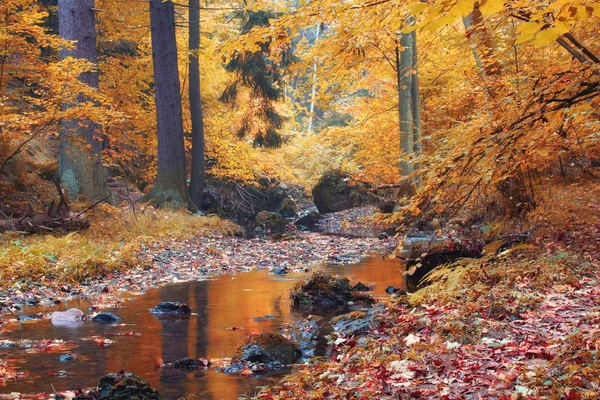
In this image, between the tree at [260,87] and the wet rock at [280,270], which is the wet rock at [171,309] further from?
the tree at [260,87]

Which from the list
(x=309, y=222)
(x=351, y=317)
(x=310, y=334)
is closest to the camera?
(x=310, y=334)

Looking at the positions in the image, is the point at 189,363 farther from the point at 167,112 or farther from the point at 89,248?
the point at 167,112

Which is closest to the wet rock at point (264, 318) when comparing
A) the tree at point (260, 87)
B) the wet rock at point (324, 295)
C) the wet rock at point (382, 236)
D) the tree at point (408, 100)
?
the wet rock at point (324, 295)

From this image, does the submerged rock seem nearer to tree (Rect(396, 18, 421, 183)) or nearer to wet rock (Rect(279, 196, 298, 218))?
tree (Rect(396, 18, 421, 183))

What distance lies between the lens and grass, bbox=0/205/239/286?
956 cm

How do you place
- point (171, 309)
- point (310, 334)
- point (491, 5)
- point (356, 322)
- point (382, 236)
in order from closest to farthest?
point (491, 5)
point (310, 334)
point (356, 322)
point (171, 309)
point (382, 236)

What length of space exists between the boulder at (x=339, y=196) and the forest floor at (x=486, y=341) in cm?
1995

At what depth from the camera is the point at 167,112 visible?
18000mm

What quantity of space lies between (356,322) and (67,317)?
12.3ft

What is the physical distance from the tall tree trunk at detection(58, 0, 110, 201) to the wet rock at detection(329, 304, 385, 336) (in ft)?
29.3

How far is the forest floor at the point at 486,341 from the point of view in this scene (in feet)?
12.5

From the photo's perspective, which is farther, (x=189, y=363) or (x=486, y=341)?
(x=189, y=363)

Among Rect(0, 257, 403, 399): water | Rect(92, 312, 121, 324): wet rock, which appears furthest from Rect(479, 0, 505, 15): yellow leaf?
Rect(92, 312, 121, 324): wet rock

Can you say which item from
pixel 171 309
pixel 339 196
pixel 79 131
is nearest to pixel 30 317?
pixel 171 309
